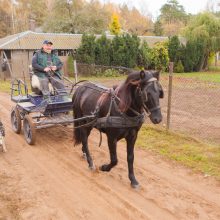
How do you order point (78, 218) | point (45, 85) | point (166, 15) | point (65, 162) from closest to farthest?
point (78, 218) < point (65, 162) < point (45, 85) < point (166, 15)

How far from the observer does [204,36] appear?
33250 millimetres

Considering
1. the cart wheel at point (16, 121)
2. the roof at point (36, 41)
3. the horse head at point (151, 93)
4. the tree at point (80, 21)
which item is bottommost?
the cart wheel at point (16, 121)

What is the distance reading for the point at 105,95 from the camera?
5668mm

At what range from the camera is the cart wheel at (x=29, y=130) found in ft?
24.6

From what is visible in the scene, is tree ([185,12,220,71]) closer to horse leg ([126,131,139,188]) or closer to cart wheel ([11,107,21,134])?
cart wheel ([11,107,21,134])

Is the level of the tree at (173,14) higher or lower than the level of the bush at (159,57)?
higher

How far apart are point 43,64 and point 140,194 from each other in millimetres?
4432

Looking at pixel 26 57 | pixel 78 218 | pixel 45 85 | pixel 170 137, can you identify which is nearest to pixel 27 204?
pixel 78 218

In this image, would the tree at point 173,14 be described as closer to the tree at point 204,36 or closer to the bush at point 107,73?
the tree at point 204,36

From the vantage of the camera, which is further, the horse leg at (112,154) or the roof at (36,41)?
the roof at (36,41)

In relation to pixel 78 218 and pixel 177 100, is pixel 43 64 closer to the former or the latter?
pixel 78 218

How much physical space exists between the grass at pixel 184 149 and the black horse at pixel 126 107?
165 centimetres

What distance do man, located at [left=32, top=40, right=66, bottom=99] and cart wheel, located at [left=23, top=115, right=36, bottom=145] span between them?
716 mm

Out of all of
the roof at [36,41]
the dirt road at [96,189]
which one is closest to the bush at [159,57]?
the roof at [36,41]
